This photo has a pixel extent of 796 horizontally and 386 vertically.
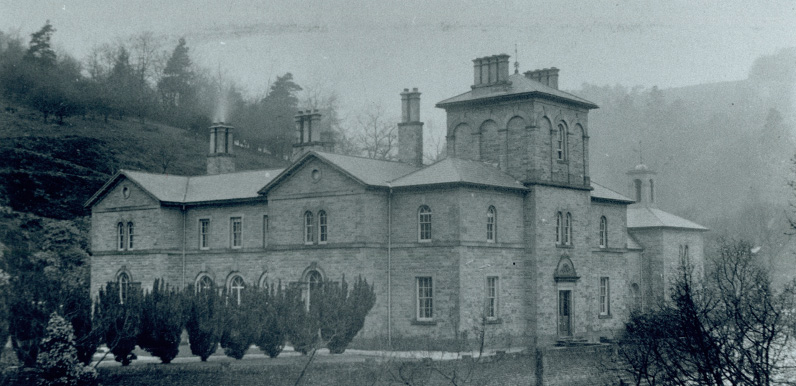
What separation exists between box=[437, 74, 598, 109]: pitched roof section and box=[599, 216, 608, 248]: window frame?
22.7 ft

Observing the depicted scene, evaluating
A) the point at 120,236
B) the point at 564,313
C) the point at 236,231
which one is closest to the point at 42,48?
the point at 120,236

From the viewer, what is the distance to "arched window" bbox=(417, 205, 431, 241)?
122 ft

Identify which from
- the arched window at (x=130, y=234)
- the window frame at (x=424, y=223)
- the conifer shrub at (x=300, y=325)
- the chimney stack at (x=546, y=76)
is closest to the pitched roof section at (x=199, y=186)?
the arched window at (x=130, y=234)

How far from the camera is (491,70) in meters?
41.1

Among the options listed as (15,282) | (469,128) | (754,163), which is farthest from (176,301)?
(754,163)

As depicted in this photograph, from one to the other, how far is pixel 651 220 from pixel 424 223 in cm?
2092

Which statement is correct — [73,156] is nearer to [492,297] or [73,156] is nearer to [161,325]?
[161,325]

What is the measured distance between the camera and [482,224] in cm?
3725

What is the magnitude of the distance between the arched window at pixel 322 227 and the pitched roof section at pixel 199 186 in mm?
5434

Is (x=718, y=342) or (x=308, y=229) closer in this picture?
(x=718, y=342)

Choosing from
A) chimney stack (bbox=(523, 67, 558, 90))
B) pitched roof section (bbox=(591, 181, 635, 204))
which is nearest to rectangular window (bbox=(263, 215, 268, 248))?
chimney stack (bbox=(523, 67, 558, 90))

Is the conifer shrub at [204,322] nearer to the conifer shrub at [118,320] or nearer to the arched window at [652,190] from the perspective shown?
the conifer shrub at [118,320]

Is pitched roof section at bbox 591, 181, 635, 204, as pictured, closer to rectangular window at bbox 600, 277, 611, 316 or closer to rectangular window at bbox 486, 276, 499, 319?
rectangular window at bbox 600, 277, 611, 316

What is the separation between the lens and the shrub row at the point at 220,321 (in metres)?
32.0
